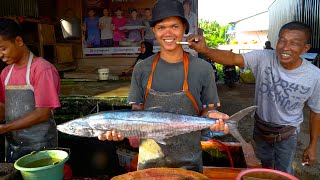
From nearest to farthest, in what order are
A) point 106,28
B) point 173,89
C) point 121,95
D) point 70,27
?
point 173,89, point 121,95, point 70,27, point 106,28

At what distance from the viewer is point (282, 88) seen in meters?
3.48

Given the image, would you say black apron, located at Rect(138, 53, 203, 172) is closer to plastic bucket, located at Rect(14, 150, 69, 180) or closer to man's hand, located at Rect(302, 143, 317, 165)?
plastic bucket, located at Rect(14, 150, 69, 180)

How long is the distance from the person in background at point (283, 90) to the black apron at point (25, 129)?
2.10 m

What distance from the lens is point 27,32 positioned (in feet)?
24.5

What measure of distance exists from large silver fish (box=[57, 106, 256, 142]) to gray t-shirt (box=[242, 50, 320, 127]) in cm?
123

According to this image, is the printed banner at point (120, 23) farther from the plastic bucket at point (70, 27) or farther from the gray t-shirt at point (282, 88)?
the gray t-shirt at point (282, 88)

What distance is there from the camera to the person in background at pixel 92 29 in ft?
28.4

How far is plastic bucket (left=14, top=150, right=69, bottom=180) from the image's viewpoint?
251cm

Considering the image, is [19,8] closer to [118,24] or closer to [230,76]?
[118,24]

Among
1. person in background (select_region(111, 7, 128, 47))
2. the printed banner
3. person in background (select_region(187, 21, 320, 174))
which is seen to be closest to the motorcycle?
the printed banner

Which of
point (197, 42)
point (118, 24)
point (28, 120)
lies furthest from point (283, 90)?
point (118, 24)

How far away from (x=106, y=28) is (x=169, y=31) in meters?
6.46

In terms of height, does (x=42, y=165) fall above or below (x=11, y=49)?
below

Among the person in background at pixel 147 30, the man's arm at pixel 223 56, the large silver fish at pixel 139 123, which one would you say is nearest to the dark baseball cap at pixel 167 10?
the man's arm at pixel 223 56
